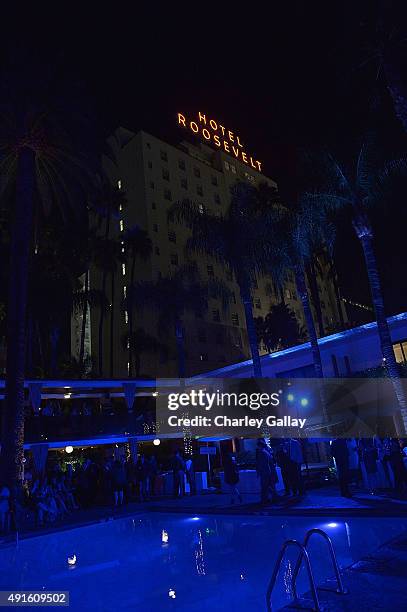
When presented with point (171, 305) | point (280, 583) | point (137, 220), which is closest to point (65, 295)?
point (171, 305)

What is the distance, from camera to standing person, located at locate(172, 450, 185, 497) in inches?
827

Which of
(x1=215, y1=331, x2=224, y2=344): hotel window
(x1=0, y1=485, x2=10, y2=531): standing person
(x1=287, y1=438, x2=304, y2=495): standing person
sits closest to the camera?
(x1=287, y1=438, x2=304, y2=495): standing person

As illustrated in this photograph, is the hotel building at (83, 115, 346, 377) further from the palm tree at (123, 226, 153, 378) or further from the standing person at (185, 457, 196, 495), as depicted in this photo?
the standing person at (185, 457, 196, 495)

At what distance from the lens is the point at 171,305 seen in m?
37.7

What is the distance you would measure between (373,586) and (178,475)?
1611 centimetres

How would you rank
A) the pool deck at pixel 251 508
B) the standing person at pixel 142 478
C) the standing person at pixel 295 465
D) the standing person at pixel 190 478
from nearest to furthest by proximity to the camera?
the pool deck at pixel 251 508
the standing person at pixel 295 465
the standing person at pixel 142 478
the standing person at pixel 190 478

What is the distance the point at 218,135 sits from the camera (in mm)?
69500

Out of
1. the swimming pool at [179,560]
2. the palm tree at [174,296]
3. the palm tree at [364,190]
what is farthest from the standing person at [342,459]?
the palm tree at [174,296]

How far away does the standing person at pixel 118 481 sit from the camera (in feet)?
64.2

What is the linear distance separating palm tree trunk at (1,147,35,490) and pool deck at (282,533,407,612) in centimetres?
1476

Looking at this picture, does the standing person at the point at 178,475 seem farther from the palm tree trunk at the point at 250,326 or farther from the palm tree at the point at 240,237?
the palm tree trunk at the point at 250,326

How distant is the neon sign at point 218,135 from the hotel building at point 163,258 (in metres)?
1.68

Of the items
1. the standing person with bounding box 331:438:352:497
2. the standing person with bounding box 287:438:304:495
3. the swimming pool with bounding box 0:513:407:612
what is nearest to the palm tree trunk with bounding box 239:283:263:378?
the standing person with bounding box 287:438:304:495

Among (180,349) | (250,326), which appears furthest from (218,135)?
(250,326)
